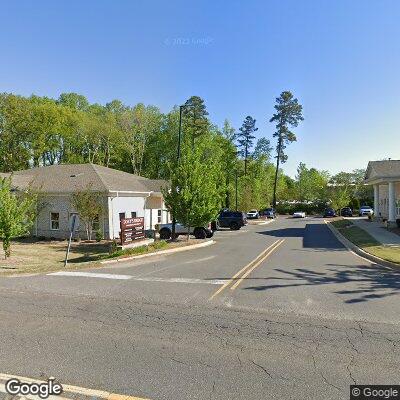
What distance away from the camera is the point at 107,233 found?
80.7ft

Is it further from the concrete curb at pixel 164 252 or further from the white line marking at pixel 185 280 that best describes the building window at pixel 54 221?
the white line marking at pixel 185 280

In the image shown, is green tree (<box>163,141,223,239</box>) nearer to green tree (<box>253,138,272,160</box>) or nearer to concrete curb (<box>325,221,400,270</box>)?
concrete curb (<box>325,221,400,270</box>)

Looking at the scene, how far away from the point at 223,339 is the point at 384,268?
876cm

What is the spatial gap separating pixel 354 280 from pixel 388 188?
26.0 meters

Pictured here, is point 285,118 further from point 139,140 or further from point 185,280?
point 185,280

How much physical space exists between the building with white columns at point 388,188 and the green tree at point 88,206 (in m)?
21.9

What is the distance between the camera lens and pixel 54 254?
18.7 metres

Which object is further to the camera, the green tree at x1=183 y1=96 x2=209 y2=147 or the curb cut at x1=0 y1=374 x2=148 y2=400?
the green tree at x1=183 y1=96 x2=209 y2=147

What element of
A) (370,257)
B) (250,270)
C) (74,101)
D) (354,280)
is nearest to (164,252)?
(250,270)

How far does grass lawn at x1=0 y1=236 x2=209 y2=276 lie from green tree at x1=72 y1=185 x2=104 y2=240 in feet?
5.24

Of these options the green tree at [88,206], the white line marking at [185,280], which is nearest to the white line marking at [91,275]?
the white line marking at [185,280]

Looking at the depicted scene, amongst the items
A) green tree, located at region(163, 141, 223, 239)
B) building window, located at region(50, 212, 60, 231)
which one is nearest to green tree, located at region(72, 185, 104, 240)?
building window, located at region(50, 212, 60, 231)

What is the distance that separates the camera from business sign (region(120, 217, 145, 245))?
17.8 meters

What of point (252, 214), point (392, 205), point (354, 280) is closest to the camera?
point (354, 280)
